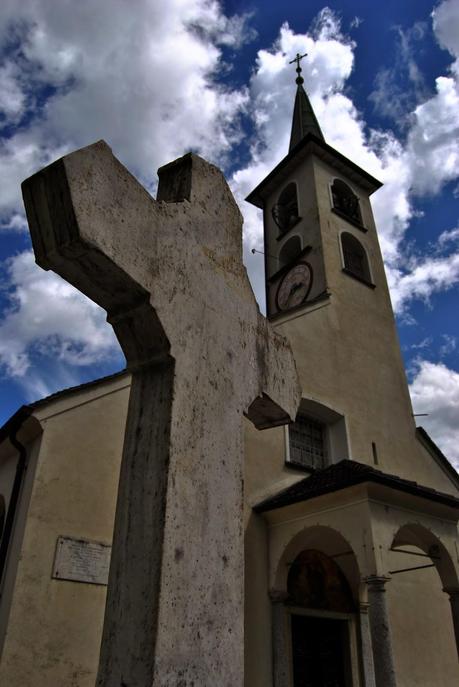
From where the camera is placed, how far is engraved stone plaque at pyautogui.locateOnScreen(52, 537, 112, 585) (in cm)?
642

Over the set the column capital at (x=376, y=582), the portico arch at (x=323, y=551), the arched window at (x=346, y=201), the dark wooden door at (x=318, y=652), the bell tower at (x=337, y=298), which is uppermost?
the arched window at (x=346, y=201)

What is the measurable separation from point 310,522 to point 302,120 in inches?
636

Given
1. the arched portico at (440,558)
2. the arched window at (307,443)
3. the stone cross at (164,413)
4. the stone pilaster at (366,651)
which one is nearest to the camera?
the stone cross at (164,413)

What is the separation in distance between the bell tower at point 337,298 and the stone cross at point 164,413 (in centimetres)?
788

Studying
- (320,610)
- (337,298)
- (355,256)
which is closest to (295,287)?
(337,298)

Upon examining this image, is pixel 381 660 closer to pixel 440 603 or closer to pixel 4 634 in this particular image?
pixel 4 634

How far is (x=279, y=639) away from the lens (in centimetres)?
781

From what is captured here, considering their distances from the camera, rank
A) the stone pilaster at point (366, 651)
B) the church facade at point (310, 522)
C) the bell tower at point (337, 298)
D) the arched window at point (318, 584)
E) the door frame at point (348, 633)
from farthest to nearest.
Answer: the bell tower at point (337, 298)
the arched window at point (318, 584)
the stone pilaster at point (366, 651)
the door frame at point (348, 633)
the church facade at point (310, 522)

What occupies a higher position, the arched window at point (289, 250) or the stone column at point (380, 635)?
the arched window at point (289, 250)

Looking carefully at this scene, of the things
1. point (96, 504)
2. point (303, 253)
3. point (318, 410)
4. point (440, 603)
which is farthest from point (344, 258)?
point (96, 504)

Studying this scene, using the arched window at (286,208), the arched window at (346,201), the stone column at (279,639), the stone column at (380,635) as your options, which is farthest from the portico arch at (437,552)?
the arched window at (286,208)

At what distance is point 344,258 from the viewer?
1456 centimetres

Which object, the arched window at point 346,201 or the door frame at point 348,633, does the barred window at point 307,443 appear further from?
the arched window at point 346,201

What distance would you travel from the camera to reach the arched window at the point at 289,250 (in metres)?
15.2
